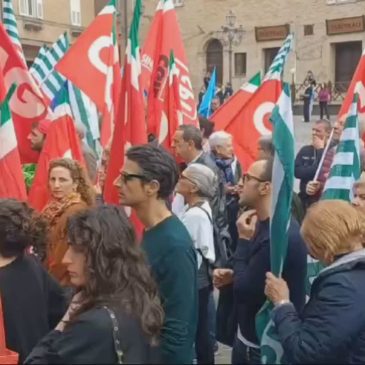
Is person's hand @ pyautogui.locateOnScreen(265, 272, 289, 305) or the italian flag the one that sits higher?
the italian flag

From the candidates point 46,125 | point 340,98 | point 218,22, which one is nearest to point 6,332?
point 46,125

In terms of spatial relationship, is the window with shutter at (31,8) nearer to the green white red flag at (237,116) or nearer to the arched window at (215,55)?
the arched window at (215,55)

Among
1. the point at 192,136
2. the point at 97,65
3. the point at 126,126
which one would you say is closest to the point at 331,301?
the point at 126,126

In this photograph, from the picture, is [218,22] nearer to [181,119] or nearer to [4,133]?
[181,119]

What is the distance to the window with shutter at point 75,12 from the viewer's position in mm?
35688

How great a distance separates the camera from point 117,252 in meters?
2.35

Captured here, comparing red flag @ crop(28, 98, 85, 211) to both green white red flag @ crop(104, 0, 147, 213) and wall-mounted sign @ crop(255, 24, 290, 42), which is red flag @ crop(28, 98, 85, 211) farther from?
wall-mounted sign @ crop(255, 24, 290, 42)

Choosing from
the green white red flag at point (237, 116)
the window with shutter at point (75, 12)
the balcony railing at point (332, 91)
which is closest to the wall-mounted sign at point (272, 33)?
the balcony railing at point (332, 91)

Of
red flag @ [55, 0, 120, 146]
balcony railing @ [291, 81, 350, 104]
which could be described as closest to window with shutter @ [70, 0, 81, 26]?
balcony railing @ [291, 81, 350, 104]

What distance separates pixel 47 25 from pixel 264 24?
10.8 meters

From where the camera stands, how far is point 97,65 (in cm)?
736

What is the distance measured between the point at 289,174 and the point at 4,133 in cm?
220

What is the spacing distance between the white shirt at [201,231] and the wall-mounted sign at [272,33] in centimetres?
3368

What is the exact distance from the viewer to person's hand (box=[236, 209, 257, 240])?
11.7ft
